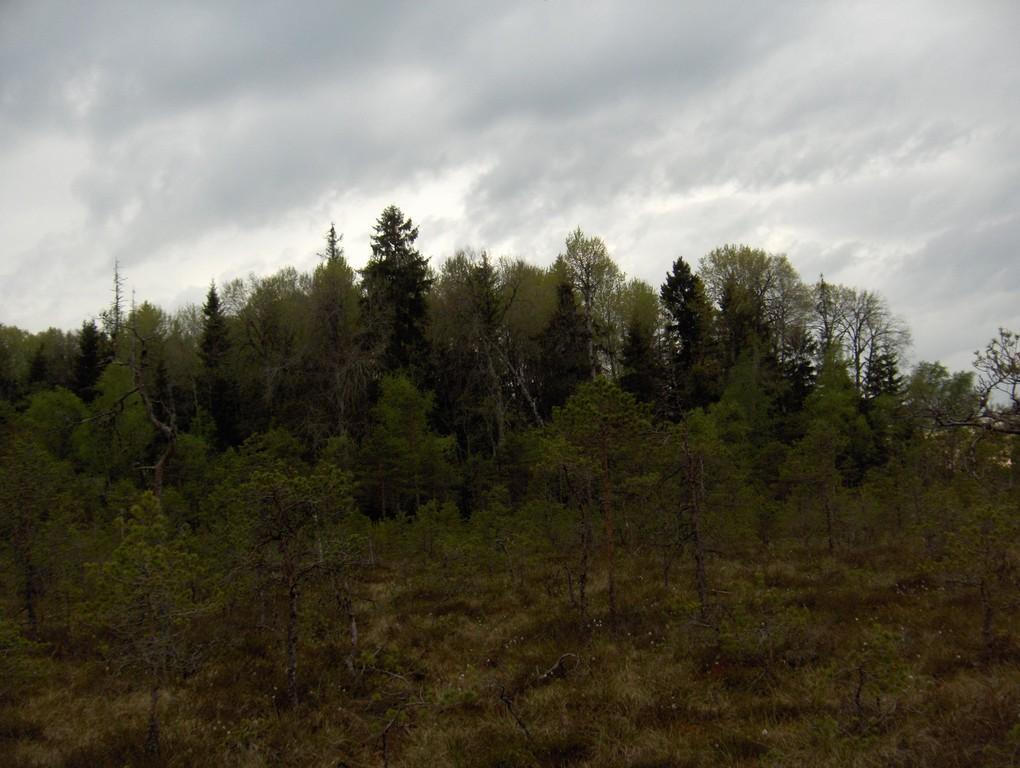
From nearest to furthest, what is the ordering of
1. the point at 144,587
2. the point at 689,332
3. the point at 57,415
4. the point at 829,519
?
the point at 144,587 → the point at 829,519 → the point at 57,415 → the point at 689,332

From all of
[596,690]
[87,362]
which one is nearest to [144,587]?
[596,690]

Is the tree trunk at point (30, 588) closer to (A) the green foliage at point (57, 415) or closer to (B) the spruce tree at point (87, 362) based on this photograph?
(A) the green foliage at point (57, 415)

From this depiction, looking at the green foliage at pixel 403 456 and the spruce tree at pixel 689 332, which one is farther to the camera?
the spruce tree at pixel 689 332

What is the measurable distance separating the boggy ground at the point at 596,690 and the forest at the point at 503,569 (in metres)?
0.07

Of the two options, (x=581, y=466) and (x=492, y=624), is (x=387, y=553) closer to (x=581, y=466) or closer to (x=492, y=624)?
(x=492, y=624)

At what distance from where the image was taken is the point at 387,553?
2280 centimetres

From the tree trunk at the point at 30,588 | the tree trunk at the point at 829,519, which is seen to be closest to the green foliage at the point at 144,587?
the tree trunk at the point at 30,588

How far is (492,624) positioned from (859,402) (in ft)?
117

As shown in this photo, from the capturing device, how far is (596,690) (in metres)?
10.0

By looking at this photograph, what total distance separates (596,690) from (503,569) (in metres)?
11.5

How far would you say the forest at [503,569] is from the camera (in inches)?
330

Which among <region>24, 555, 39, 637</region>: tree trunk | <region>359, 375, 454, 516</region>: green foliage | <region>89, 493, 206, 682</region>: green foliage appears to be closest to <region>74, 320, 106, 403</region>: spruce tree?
<region>359, 375, 454, 516</region>: green foliage

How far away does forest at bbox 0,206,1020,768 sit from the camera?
838 centimetres

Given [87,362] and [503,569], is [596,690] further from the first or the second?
[87,362]
